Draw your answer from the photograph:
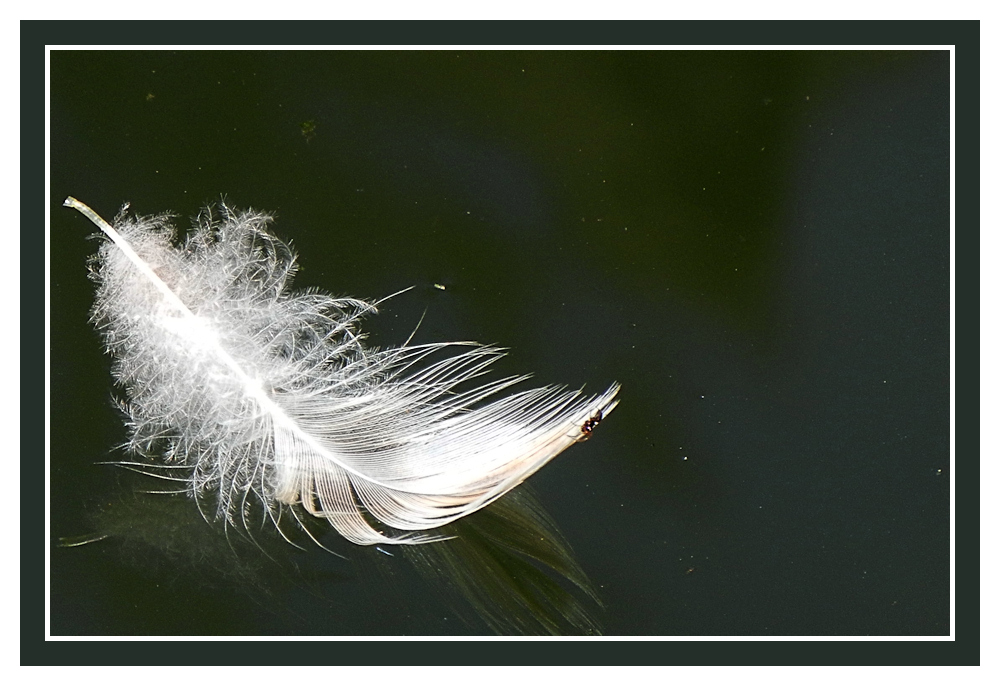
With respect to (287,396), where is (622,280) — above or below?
above

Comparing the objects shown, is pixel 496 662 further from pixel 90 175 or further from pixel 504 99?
pixel 90 175

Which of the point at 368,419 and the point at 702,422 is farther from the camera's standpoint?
the point at 702,422

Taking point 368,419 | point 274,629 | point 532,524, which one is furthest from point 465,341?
point 274,629
